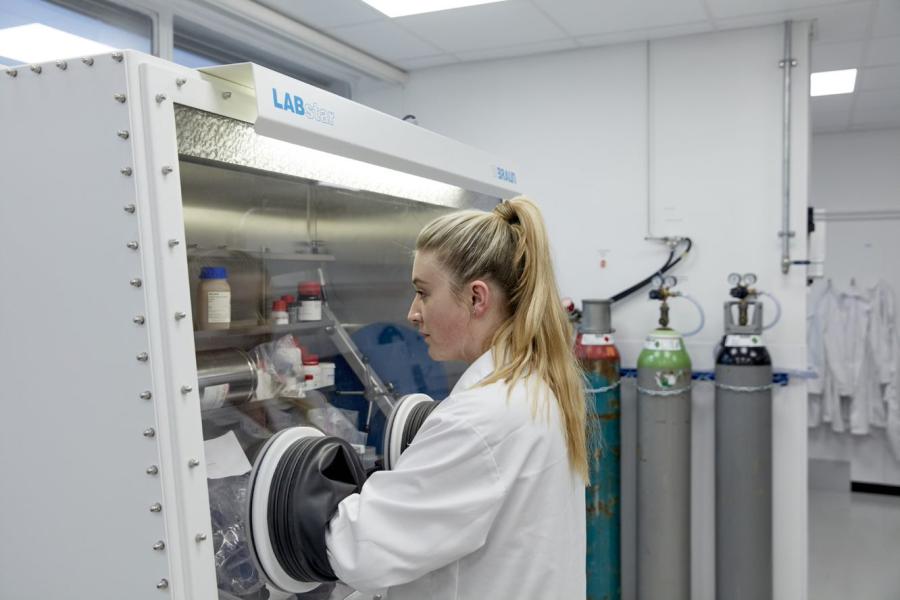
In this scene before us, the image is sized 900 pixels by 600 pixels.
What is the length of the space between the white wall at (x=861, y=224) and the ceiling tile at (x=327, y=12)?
3.68m

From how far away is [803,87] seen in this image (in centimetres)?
287

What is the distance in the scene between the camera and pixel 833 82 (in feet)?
12.8

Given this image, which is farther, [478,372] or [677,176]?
[677,176]

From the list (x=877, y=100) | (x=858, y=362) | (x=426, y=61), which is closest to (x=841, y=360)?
(x=858, y=362)

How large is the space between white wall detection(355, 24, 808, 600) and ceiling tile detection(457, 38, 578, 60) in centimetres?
6

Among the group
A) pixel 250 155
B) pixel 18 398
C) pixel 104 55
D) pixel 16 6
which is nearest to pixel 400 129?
pixel 250 155

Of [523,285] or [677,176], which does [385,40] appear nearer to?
[677,176]

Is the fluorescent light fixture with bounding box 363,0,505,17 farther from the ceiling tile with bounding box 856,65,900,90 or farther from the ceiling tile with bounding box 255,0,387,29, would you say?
the ceiling tile with bounding box 856,65,900,90

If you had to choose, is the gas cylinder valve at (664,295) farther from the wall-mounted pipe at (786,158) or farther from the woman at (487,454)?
the woman at (487,454)

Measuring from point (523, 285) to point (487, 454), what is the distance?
0.94 ft

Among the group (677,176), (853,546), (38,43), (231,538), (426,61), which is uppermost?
(426,61)

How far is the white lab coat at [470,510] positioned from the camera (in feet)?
3.31

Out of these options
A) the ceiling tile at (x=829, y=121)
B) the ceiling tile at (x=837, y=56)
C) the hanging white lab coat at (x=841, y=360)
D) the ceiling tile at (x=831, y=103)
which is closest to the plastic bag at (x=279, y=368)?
the ceiling tile at (x=837, y=56)

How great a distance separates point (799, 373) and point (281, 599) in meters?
2.25
